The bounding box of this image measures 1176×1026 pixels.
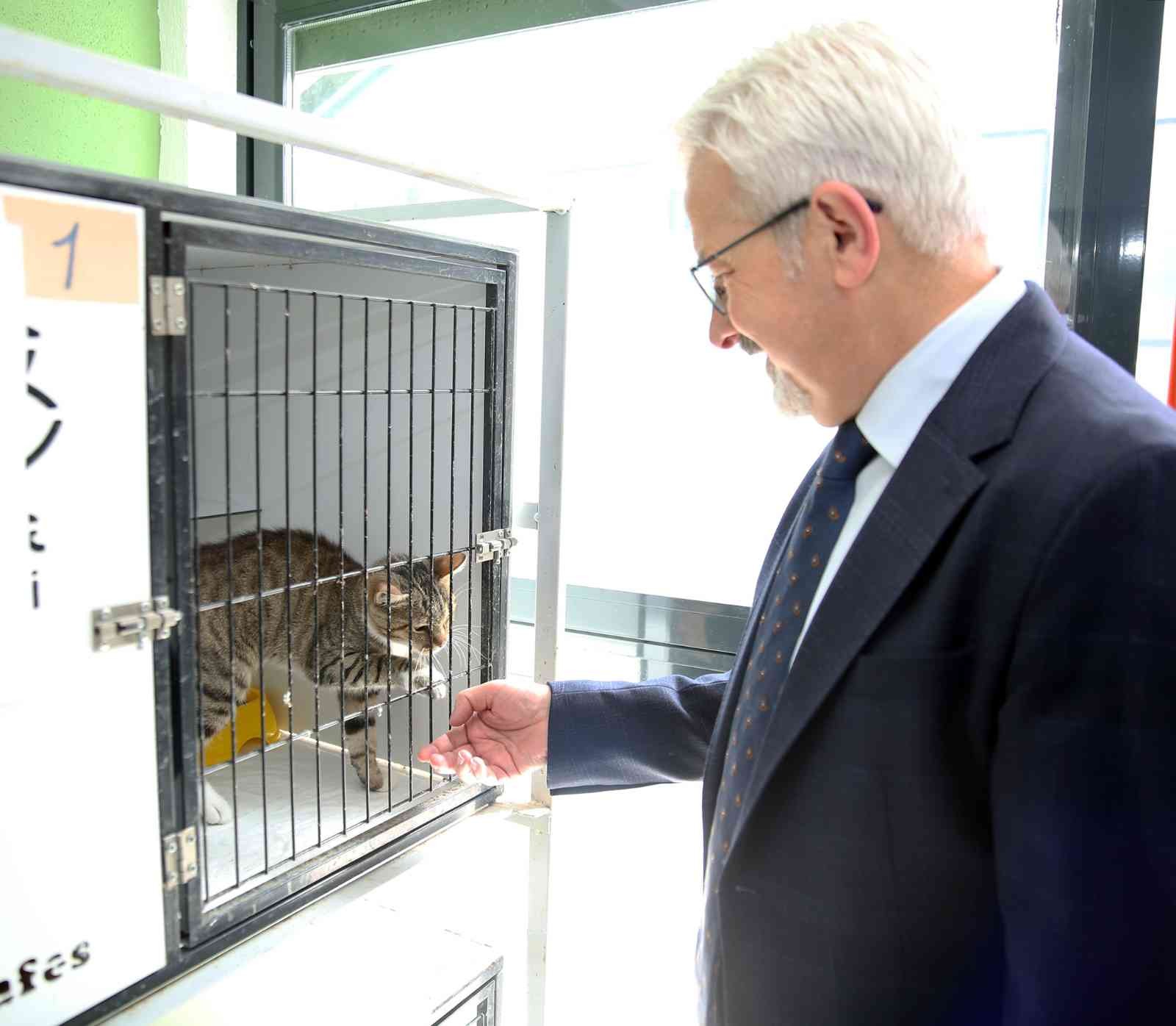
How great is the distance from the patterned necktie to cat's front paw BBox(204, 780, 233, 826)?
89 cm

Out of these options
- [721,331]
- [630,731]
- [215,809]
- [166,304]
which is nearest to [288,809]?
[215,809]

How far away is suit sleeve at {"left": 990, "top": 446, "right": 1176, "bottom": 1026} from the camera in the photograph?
0.54 meters

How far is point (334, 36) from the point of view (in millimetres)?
2326

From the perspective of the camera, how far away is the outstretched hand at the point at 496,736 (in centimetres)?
117

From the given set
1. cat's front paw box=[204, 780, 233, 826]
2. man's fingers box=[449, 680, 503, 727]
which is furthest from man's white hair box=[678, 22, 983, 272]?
cat's front paw box=[204, 780, 233, 826]

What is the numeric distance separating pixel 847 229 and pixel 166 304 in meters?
0.60

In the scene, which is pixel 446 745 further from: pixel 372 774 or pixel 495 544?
pixel 372 774

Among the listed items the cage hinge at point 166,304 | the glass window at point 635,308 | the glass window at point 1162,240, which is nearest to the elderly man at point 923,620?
the cage hinge at point 166,304

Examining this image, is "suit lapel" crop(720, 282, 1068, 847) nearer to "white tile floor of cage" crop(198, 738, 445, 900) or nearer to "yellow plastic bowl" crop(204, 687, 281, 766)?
"white tile floor of cage" crop(198, 738, 445, 900)

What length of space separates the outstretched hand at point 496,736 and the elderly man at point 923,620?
366mm

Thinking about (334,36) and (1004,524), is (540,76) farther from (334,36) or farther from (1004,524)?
(1004,524)

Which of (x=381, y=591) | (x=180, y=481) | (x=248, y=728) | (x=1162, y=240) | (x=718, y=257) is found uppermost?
(x=1162, y=240)

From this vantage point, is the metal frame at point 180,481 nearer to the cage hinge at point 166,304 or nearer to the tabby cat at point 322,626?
the cage hinge at point 166,304

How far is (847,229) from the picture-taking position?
28.1 inches
